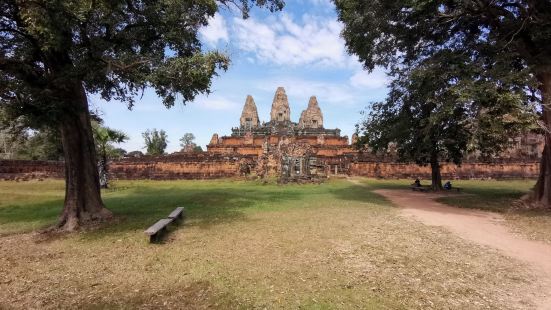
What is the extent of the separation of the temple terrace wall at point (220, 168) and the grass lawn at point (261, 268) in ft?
59.5

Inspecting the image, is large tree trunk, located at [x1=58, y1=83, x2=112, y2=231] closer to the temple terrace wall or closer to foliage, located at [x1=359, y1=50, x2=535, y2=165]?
foliage, located at [x1=359, y1=50, x2=535, y2=165]

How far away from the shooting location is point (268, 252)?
644cm

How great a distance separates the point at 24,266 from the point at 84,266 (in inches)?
42.6

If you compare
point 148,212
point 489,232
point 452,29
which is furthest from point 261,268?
point 452,29

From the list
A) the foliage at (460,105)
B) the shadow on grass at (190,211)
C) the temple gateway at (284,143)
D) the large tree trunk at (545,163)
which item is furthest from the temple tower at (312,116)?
the large tree trunk at (545,163)

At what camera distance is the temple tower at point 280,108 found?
1911 inches

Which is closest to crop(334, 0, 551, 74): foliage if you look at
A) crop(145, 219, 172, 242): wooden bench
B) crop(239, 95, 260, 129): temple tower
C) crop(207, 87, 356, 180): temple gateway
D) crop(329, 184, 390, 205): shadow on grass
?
crop(329, 184, 390, 205): shadow on grass

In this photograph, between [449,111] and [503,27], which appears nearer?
[449,111]

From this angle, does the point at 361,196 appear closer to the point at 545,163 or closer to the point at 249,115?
the point at 545,163

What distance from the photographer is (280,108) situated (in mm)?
48875

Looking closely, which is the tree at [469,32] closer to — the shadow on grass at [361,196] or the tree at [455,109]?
the tree at [455,109]

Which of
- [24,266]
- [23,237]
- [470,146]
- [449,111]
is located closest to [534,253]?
[470,146]

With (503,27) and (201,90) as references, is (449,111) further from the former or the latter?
(201,90)

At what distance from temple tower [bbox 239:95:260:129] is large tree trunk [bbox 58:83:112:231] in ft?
130
